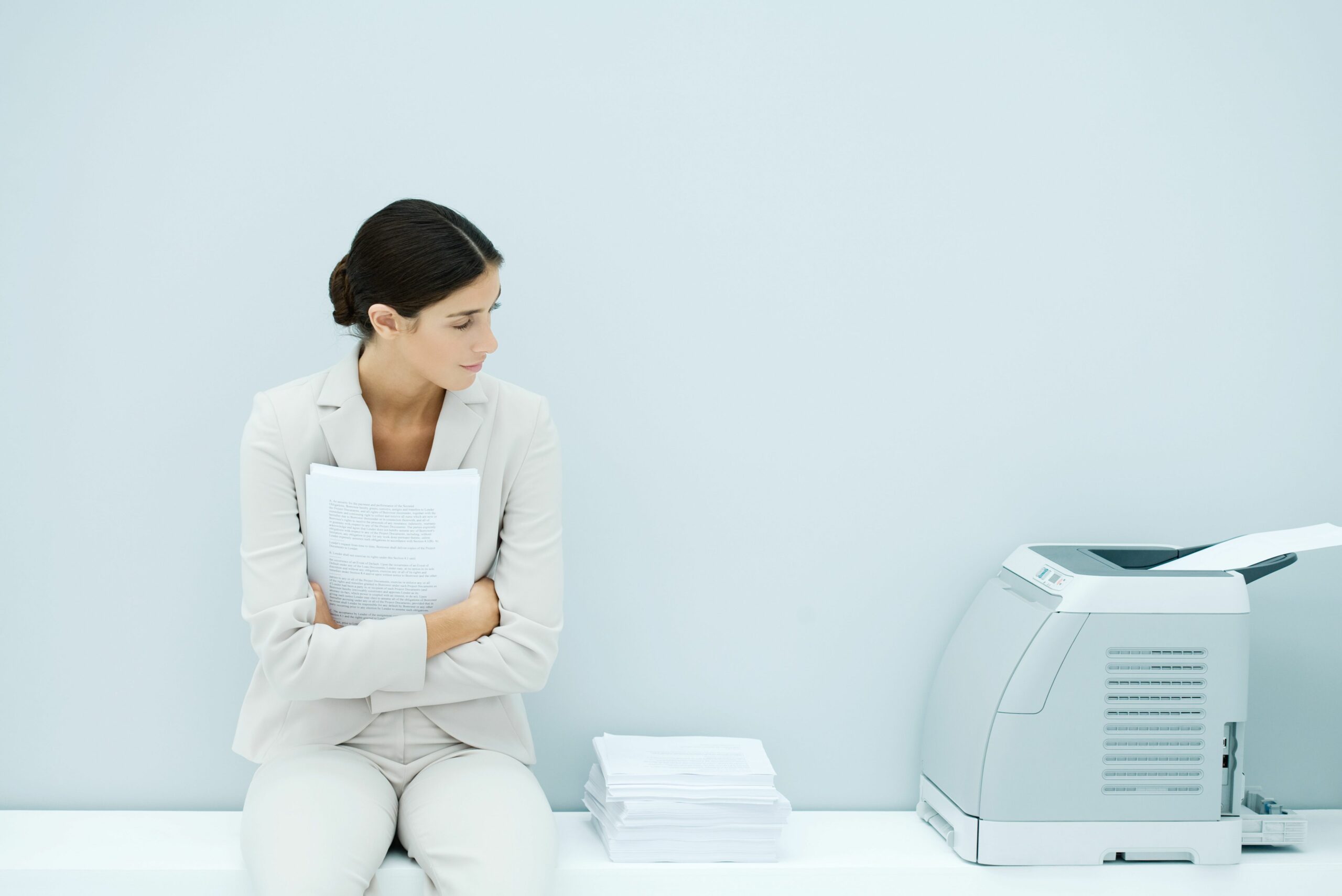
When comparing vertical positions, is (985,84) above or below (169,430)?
above

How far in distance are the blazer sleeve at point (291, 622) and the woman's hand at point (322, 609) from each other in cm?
1

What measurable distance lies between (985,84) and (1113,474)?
0.71 meters

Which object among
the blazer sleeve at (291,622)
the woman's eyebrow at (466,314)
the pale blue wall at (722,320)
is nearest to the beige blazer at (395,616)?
the blazer sleeve at (291,622)

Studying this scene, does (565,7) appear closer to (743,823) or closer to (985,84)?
(985,84)

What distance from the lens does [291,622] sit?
53.1 inches

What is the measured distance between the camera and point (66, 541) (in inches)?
66.2

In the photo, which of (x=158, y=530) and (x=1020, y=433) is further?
(x=1020, y=433)

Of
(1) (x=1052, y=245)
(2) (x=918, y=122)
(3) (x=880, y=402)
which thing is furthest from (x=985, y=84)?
(3) (x=880, y=402)

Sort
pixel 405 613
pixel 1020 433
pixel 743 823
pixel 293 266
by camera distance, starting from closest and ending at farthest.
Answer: pixel 405 613
pixel 743 823
pixel 293 266
pixel 1020 433

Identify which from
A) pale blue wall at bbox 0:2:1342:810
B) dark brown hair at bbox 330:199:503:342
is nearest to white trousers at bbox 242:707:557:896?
pale blue wall at bbox 0:2:1342:810

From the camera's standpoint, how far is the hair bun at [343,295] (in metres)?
1.40

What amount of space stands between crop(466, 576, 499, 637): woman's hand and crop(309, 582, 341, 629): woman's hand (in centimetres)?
19

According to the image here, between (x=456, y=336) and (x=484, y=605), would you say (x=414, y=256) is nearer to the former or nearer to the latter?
(x=456, y=336)

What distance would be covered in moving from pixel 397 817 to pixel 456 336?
68cm
